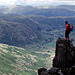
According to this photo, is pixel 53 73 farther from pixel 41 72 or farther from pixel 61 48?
pixel 61 48

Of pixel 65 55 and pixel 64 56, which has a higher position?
pixel 65 55

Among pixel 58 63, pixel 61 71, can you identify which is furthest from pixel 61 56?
pixel 61 71

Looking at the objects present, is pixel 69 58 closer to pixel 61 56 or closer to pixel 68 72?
pixel 61 56

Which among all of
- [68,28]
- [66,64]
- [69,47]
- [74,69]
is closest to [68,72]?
[74,69]

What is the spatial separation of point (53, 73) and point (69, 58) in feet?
31.1

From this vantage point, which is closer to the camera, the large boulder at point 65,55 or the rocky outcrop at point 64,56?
the rocky outcrop at point 64,56

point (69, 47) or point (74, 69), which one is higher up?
point (69, 47)

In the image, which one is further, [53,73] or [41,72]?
[41,72]

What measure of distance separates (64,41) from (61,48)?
3.12m

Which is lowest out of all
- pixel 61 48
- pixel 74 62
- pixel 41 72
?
pixel 41 72

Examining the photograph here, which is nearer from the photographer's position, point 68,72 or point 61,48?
point 68,72

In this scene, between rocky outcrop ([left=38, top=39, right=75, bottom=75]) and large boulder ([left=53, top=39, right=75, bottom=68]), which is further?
large boulder ([left=53, top=39, right=75, bottom=68])

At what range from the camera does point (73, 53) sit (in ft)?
189

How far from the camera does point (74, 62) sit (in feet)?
185
